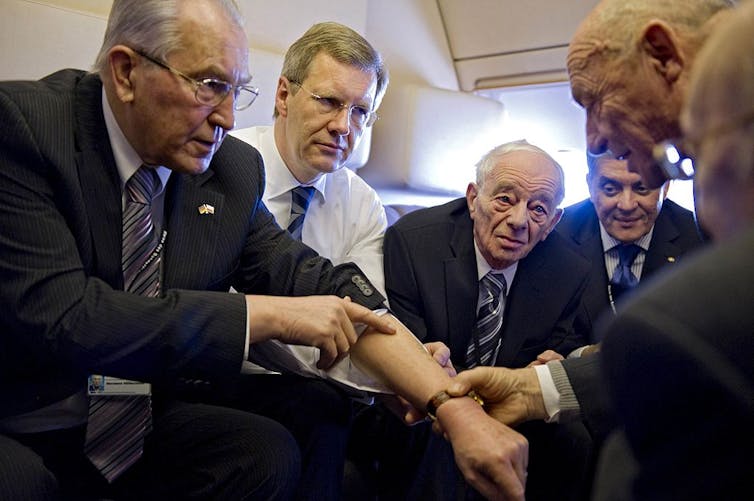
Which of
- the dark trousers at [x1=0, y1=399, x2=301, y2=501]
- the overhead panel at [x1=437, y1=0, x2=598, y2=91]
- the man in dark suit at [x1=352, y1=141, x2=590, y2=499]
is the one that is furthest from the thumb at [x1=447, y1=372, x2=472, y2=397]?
the overhead panel at [x1=437, y1=0, x2=598, y2=91]

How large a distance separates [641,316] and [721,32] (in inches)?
10.6

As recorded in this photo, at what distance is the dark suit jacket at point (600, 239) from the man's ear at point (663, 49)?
4.11 ft

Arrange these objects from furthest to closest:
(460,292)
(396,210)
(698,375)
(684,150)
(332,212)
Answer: (396,210)
(332,212)
(460,292)
(684,150)
(698,375)

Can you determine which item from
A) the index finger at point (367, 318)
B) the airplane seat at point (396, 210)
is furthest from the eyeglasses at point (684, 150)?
the airplane seat at point (396, 210)

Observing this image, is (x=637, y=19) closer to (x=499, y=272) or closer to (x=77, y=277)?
(x=499, y=272)

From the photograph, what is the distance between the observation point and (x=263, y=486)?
1.76 meters

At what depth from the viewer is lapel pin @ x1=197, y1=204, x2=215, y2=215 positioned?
1.93 metres

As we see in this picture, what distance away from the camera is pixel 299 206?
269cm

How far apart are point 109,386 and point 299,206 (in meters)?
1.04

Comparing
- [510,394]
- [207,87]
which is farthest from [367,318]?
[207,87]

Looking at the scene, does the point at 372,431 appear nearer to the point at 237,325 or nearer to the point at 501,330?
the point at 501,330

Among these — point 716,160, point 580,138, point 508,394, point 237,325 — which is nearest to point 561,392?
point 508,394

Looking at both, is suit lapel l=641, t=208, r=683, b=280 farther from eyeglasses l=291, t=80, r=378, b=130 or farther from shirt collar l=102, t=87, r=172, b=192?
shirt collar l=102, t=87, r=172, b=192

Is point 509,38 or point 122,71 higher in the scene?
point 122,71
